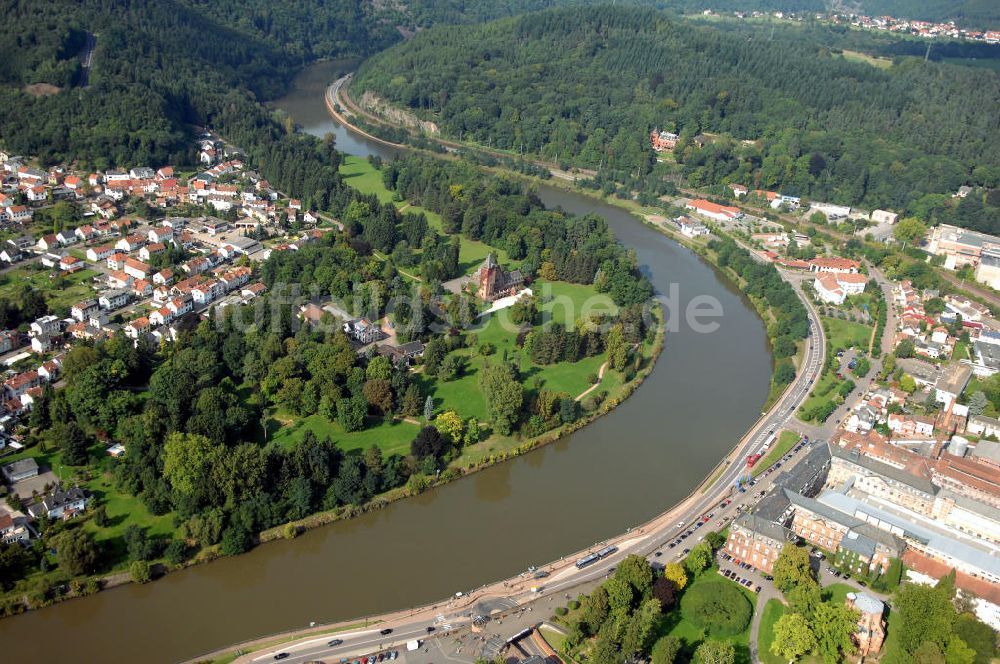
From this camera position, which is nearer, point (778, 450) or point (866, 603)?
point (866, 603)

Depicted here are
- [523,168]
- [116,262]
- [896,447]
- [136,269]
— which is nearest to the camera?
[896,447]

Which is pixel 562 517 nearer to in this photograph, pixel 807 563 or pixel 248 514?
pixel 807 563

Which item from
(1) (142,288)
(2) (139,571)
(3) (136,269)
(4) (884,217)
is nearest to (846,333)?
(4) (884,217)

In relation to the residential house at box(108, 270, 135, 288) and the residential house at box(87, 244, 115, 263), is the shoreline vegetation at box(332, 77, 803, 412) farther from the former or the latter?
the residential house at box(87, 244, 115, 263)

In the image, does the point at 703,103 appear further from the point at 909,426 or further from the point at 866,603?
the point at 866,603

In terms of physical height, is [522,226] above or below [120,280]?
above

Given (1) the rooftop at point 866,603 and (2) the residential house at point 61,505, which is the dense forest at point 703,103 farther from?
(2) the residential house at point 61,505

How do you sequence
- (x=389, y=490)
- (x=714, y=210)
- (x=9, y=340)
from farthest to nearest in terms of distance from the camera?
(x=714, y=210)
(x=9, y=340)
(x=389, y=490)
